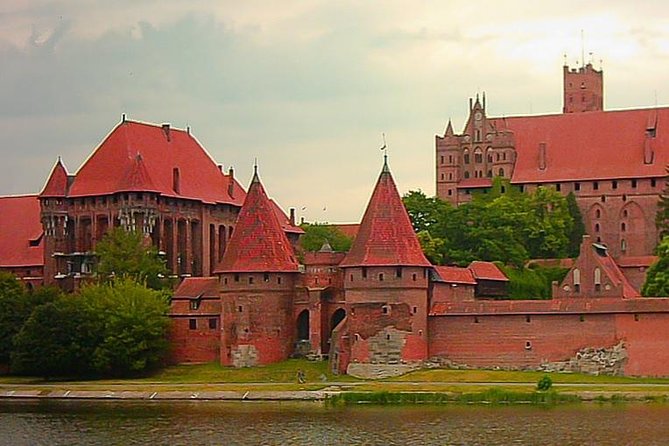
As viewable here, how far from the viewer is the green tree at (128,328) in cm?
7662

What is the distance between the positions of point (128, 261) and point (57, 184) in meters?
10.5

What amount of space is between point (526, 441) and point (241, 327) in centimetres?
2779

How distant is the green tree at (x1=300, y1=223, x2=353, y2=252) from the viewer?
11238 centimetres

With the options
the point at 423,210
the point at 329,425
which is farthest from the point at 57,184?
the point at 329,425

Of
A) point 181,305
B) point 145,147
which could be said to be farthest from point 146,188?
point 181,305

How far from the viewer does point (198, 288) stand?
276 feet

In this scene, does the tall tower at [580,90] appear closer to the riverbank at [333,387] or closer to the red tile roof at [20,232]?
the red tile roof at [20,232]

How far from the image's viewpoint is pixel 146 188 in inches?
3718

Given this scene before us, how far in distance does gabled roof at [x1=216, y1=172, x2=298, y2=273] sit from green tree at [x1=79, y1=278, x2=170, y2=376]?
12.7 feet

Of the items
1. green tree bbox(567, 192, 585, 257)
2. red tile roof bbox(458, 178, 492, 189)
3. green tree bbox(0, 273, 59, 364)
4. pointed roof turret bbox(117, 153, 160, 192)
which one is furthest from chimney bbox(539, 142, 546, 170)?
green tree bbox(0, 273, 59, 364)

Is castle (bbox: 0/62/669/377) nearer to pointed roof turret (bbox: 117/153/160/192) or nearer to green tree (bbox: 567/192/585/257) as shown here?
pointed roof turret (bbox: 117/153/160/192)

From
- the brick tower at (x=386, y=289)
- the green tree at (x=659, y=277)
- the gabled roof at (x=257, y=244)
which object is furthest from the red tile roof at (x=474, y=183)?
the brick tower at (x=386, y=289)

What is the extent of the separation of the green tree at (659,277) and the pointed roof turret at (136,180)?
28766mm

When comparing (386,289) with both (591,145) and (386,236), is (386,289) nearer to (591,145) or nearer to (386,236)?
(386,236)
